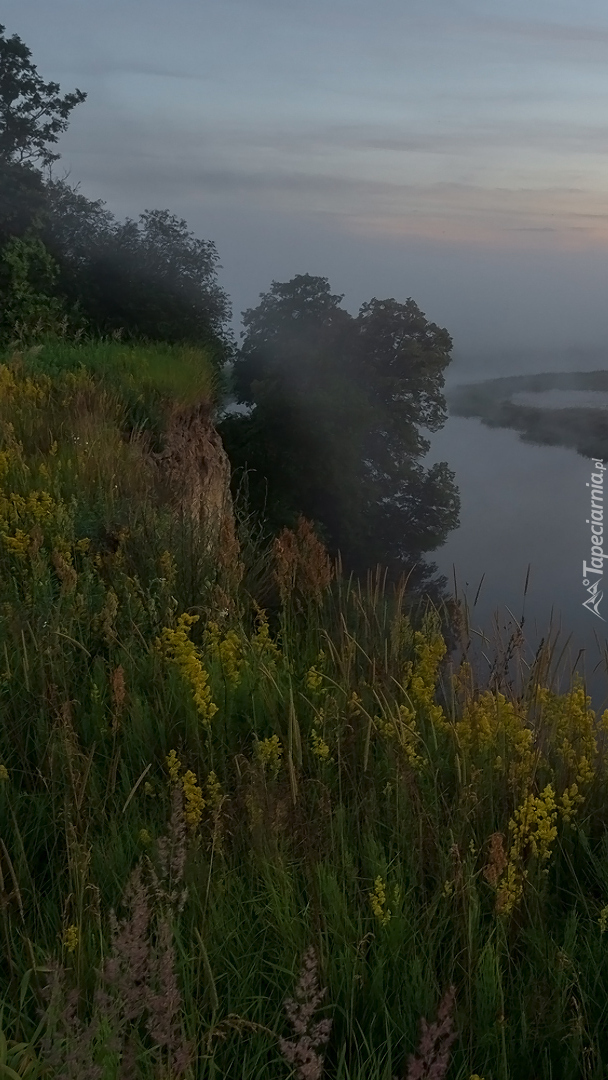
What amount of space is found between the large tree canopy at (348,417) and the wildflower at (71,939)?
83.2 feet

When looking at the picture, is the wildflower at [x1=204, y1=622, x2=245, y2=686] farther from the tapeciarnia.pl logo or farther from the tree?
the tree

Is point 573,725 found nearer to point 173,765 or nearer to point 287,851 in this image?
point 287,851

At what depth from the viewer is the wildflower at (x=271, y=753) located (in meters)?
Result: 2.80

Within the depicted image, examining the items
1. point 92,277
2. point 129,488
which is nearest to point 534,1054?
point 129,488

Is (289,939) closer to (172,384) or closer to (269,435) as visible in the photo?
(172,384)

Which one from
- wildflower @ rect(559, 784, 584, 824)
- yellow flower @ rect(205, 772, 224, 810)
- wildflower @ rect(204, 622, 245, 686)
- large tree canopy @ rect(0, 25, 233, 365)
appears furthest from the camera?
large tree canopy @ rect(0, 25, 233, 365)

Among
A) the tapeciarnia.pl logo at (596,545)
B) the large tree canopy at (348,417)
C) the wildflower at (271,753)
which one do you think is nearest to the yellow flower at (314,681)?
the wildflower at (271,753)

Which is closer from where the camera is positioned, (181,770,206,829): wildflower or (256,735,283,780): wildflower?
(181,770,206,829): wildflower

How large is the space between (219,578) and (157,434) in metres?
4.81

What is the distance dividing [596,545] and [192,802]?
7.11 m

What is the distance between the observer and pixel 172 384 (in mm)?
10273

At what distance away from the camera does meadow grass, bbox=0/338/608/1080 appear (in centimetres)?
199

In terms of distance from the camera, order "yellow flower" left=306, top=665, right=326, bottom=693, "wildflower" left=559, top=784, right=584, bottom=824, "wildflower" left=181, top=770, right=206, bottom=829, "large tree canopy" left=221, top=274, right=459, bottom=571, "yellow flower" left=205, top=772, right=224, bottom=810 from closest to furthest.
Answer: "wildflower" left=181, top=770, right=206, bottom=829, "yellow flower" left=205, top=772, right=224, bottom=810, "wildflower" left=559, top=784, right=584, bottom=824, "yellow flower" left=306, top=665, right=326, bottom=693, "large tree canopy" left=221, top=274, right=459, bottom=571

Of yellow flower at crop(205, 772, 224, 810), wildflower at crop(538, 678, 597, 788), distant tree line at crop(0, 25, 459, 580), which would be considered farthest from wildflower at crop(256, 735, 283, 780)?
distant tree line at crop(0, 25, 459, 580)
